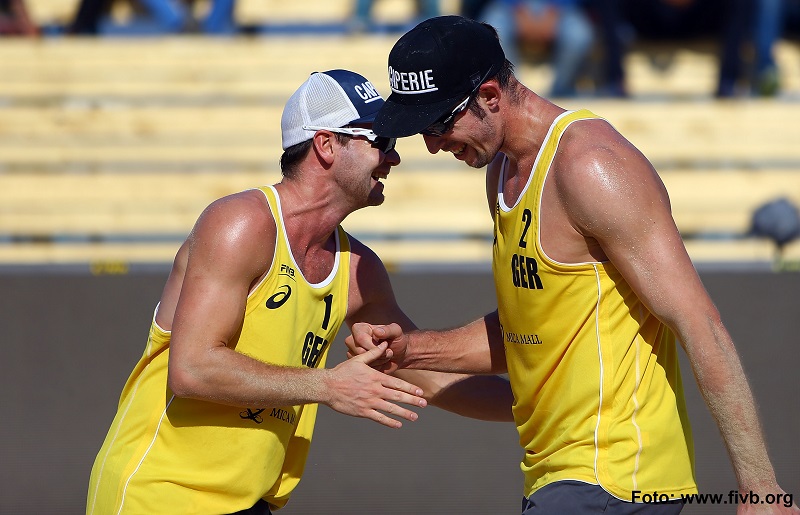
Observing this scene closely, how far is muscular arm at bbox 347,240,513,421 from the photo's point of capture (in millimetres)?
3457

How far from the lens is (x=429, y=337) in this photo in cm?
345

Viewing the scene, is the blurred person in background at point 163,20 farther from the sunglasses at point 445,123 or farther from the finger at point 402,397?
the finger at point 402,397

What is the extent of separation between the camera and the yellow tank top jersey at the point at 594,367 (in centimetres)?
288

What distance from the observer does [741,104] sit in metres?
8.22

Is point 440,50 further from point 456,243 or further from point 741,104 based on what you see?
point 741,104

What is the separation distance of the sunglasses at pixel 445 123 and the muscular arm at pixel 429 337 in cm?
65

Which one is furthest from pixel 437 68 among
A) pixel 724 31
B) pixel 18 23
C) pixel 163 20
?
pixel 18 23

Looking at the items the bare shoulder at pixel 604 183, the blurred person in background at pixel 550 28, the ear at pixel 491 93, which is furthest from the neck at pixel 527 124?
the blurred person in background at pixel 550 28

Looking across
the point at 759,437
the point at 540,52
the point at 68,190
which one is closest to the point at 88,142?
the point at 68,190

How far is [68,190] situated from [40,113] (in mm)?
961

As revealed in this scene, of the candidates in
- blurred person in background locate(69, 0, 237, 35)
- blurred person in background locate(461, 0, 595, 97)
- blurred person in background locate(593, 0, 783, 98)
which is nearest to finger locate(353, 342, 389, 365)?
blurred person in background locate(461, 0, 595, 97)

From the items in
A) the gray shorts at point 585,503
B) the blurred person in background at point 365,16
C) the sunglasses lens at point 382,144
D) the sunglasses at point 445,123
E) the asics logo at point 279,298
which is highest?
the sunglasses at point 445,123

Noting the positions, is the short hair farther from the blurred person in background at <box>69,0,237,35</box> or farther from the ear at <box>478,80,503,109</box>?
A: the blurred person in background at <box>69,0,237,35</box>

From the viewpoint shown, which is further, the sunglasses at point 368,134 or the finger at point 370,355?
the sunglasses at point 368,134
